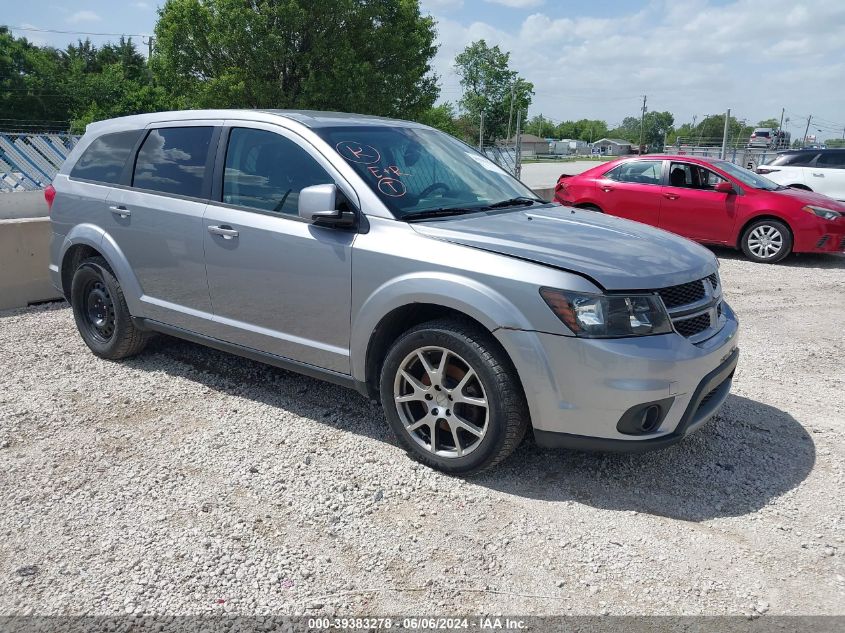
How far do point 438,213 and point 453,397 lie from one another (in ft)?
3.40

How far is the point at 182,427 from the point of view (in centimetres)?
431

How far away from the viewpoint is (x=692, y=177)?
34.5 feet

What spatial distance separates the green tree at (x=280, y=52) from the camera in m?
19.2

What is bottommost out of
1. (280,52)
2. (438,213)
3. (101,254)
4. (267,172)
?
(101,254)

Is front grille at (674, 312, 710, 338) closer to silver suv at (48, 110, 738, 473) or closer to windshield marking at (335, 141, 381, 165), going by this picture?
silver suv at (48, 110, 738, 473)

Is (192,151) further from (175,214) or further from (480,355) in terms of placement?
(480,355)

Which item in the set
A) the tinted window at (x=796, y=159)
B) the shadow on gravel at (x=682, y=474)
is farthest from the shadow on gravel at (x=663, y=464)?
the tinted window at (x=796, y=159)

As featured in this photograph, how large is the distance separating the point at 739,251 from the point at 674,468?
8449 millimetres

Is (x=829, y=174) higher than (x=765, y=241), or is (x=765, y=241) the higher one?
(x=829, y=174)

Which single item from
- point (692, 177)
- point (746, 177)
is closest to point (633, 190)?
point (692, 177)

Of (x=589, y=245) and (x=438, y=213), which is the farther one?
(x=438, y=213)

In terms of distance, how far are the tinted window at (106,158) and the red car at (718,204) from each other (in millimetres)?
7588

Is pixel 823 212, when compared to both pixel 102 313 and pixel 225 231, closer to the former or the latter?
pixel 225 231

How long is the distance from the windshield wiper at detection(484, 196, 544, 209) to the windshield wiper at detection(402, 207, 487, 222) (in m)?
0.14
